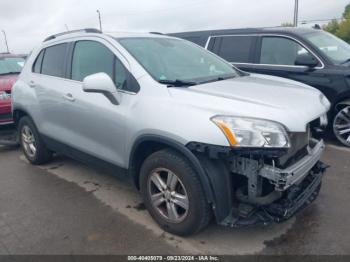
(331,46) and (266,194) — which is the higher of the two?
(331,46)

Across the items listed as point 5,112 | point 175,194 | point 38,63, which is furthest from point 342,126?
point 5,112

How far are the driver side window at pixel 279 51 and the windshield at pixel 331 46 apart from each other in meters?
0.25

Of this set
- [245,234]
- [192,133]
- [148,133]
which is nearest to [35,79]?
[148,133]

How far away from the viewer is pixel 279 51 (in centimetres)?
588

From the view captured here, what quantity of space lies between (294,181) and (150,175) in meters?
1.19

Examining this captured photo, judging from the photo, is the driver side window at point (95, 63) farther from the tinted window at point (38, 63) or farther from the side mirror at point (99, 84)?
the tinted window at point (38, 63)

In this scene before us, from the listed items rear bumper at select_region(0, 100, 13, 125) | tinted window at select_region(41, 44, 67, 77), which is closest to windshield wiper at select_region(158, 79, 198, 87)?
tinted window at select_region(41, 44, 67, 77)

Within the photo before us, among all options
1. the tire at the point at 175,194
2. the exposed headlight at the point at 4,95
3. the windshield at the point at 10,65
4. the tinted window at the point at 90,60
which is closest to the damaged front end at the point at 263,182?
the tire at the point at 175,194

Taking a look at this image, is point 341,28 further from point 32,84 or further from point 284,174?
point 284,174

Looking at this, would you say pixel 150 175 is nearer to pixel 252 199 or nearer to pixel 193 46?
pixel 252 199

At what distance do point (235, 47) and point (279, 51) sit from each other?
840 mm

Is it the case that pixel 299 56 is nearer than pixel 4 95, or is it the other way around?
pixel 299 56

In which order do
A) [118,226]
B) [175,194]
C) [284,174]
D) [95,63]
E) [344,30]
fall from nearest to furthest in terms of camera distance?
1. [284,174]
2. [175,194]
3. [118,226]
4. [95,63]
5. [344,30]

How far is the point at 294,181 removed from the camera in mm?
2580
